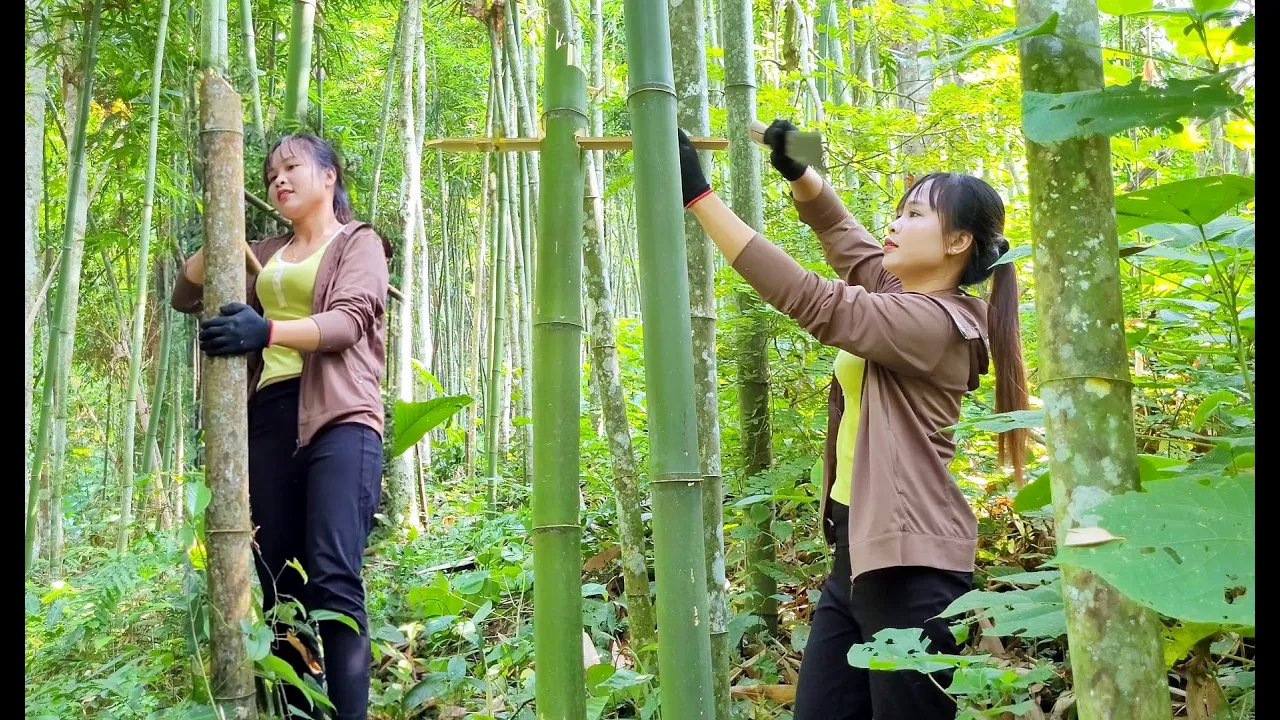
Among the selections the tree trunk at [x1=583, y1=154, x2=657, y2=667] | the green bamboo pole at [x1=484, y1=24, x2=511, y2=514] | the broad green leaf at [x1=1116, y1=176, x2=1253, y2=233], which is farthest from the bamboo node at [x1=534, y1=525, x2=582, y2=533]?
the green bamboo pole at [x1=484, y1=24, x2=511, y2=514]

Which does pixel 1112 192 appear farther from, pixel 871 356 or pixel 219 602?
pixel 219 602

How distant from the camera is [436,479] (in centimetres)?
775

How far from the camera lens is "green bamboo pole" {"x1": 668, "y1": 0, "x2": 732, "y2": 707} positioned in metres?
1.96

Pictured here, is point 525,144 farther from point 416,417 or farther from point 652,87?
point 416,417

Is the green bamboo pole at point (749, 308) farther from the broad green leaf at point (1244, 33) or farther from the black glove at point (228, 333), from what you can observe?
the broad green leaf at point (1244, 33)

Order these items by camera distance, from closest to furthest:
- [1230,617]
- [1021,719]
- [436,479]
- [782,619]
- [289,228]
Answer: [1230,617] < [1021,719] < [289,228] < [782,619] < [436,479]

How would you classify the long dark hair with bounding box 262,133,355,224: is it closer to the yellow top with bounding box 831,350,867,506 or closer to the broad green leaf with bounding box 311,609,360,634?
the broad green leaf with bounding box 311,609,360,634

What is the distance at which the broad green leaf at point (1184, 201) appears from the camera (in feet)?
2.87

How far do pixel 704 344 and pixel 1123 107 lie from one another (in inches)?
50.4

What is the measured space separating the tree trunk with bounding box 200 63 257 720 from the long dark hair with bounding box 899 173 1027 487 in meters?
1.22

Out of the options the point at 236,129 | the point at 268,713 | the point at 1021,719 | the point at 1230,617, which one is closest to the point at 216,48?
the point at 236,129

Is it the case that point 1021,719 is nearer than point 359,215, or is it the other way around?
point 1021,719

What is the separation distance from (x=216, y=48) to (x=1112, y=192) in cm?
144

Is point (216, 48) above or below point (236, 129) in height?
above
